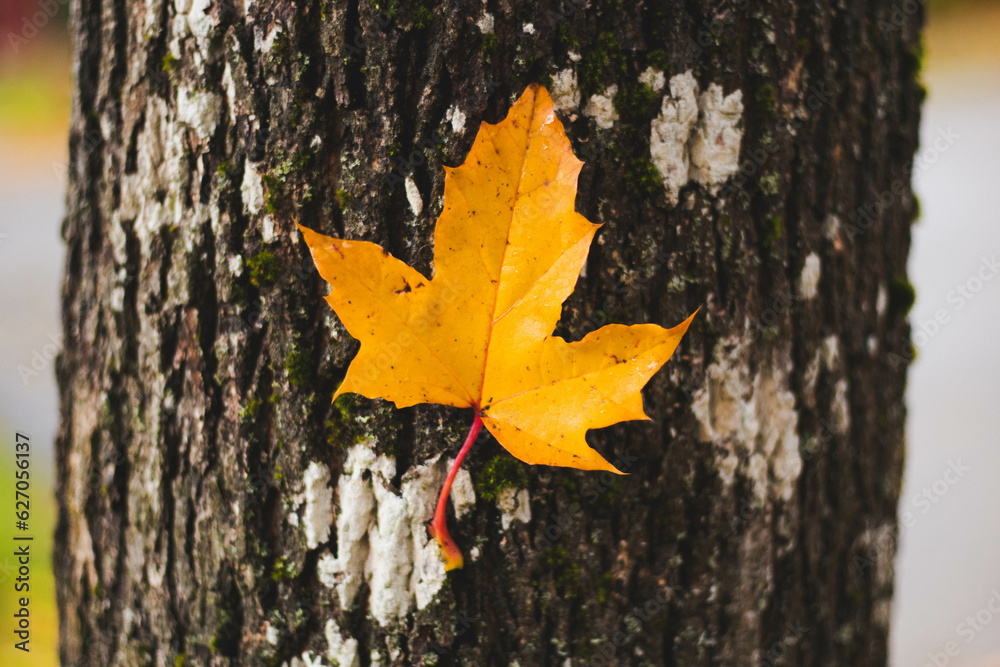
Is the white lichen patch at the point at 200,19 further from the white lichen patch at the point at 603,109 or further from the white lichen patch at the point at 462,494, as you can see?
the white lichen patch at the point at 462,494

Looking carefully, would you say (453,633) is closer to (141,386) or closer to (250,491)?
(250,491)

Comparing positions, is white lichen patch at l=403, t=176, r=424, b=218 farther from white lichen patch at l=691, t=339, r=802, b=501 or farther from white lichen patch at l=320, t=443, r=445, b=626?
white lichen patch at l=691, t=339, r=802, b=501

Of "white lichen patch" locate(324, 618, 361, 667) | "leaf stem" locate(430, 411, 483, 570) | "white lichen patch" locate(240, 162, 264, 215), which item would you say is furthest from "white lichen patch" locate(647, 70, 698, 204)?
"white lichen patch" locate(324, 618, 361, 667)

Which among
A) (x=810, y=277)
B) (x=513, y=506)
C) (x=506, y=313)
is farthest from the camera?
(x=810, y=277)

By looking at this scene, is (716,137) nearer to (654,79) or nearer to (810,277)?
(654,79)

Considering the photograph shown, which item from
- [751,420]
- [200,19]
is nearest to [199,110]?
[200,19]

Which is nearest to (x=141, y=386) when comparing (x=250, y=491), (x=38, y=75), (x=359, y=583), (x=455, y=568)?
(x=250, y=491)
